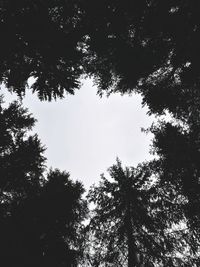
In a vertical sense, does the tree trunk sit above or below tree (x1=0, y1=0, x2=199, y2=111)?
below

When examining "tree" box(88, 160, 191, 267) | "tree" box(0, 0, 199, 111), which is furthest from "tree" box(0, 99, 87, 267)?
"tree" box(0, 0, 199, 111)

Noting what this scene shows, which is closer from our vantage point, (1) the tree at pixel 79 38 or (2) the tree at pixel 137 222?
(1) the tree at pixel 79 38

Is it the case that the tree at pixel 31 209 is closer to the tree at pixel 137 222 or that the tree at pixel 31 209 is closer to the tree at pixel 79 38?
the tree at pixel 137 222

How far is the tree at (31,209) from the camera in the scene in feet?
39.5

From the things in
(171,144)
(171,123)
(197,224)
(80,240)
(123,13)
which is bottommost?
(197,224)

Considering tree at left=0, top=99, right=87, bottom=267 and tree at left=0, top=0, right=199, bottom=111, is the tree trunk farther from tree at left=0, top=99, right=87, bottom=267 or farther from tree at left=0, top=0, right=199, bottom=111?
tree at left=0, top=0, right=199, bottom=111

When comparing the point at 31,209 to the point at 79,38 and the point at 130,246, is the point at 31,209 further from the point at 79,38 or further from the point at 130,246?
the point at 79,38


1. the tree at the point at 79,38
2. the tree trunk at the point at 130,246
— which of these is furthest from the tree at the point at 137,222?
the tree at the point at 79,38

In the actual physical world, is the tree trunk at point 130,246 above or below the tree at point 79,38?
below

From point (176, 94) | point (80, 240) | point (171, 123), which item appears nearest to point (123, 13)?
point (176, 94)

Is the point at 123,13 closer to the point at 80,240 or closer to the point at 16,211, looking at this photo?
the point at 16,211

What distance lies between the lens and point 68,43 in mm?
5742

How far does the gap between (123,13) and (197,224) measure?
976cm

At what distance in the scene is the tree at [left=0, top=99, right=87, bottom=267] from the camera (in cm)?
1203
